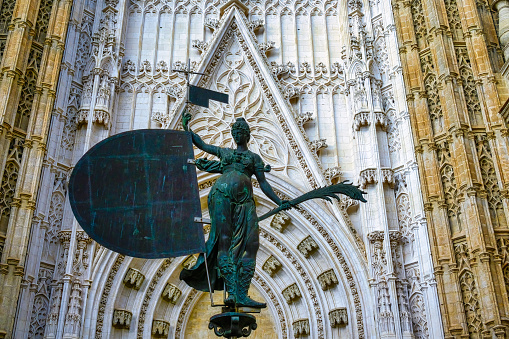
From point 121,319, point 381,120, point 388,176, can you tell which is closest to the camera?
point 121,319

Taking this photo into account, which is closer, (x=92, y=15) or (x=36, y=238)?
(x=36, y=238)

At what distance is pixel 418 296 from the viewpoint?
40.4ft

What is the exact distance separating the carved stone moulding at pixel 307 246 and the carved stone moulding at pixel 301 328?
1460 millimetres

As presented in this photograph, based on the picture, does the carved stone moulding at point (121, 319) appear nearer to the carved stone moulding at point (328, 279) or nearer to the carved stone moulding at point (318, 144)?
the carved stone moulding at point (328, 279)

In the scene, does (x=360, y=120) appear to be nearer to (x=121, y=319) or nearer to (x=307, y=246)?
(x=307, y=246)

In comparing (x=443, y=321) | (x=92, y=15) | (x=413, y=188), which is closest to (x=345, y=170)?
(x=413, y=188)

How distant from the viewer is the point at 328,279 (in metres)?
13.3

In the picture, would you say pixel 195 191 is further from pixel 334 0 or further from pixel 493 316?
pixel 334 0

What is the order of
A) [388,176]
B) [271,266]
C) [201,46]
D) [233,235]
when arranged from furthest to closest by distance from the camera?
1. [201,46]
2. [271,266]
3. [388,176]
4. [233,235]

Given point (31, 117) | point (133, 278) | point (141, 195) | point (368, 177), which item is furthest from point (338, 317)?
point (31, 117)

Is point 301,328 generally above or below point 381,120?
below

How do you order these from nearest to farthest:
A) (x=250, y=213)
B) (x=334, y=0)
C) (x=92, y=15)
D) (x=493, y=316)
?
(x=250, y=213), (x=493, y=316), (x=92, y=15), (x=334, y=0)

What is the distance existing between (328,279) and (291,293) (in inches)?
38.4

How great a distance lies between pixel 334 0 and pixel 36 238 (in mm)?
10293
